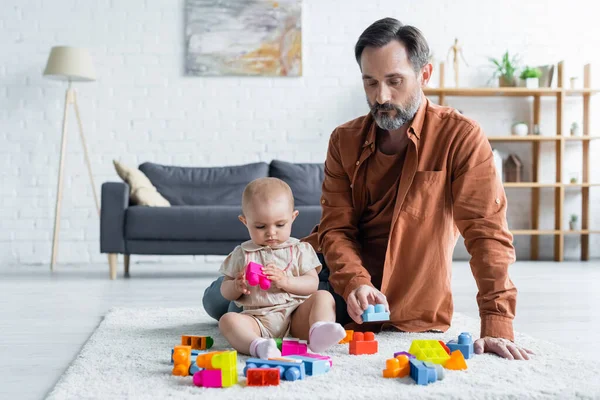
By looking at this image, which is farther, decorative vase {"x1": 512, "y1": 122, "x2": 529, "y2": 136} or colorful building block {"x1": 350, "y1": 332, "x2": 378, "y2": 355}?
decorative vase {"x1": 512, "y1": 122, "x2": 529, "y2": 136}

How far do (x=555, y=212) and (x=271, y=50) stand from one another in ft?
8.61

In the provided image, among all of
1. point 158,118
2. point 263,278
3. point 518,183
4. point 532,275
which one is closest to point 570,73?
point 518,183

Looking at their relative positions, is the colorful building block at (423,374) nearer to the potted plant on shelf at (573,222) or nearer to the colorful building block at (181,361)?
the colorful building block at (181,361)

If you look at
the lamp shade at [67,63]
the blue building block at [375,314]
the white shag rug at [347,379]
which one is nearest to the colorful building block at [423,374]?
the white shag rug at [347,379]

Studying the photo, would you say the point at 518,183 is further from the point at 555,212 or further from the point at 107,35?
the point at 107,35

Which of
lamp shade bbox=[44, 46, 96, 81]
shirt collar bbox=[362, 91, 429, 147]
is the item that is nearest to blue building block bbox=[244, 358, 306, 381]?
shirt collar bbox=[362, 91, 429, 147]

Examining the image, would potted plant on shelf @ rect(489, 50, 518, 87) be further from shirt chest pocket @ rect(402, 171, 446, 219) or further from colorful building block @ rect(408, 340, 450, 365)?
colorful building block @ rect(408, 340, 450, 365)

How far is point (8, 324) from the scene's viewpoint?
2.54 meters

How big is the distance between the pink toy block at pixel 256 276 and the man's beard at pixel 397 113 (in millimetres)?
518

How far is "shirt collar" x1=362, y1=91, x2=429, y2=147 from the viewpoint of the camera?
2.02 meters

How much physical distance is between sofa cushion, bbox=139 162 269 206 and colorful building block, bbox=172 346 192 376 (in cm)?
337

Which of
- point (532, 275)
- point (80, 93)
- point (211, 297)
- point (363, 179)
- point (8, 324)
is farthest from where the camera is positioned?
point (80, 93)

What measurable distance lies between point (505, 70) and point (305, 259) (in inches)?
168

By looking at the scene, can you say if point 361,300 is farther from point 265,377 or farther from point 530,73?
point 530,73
